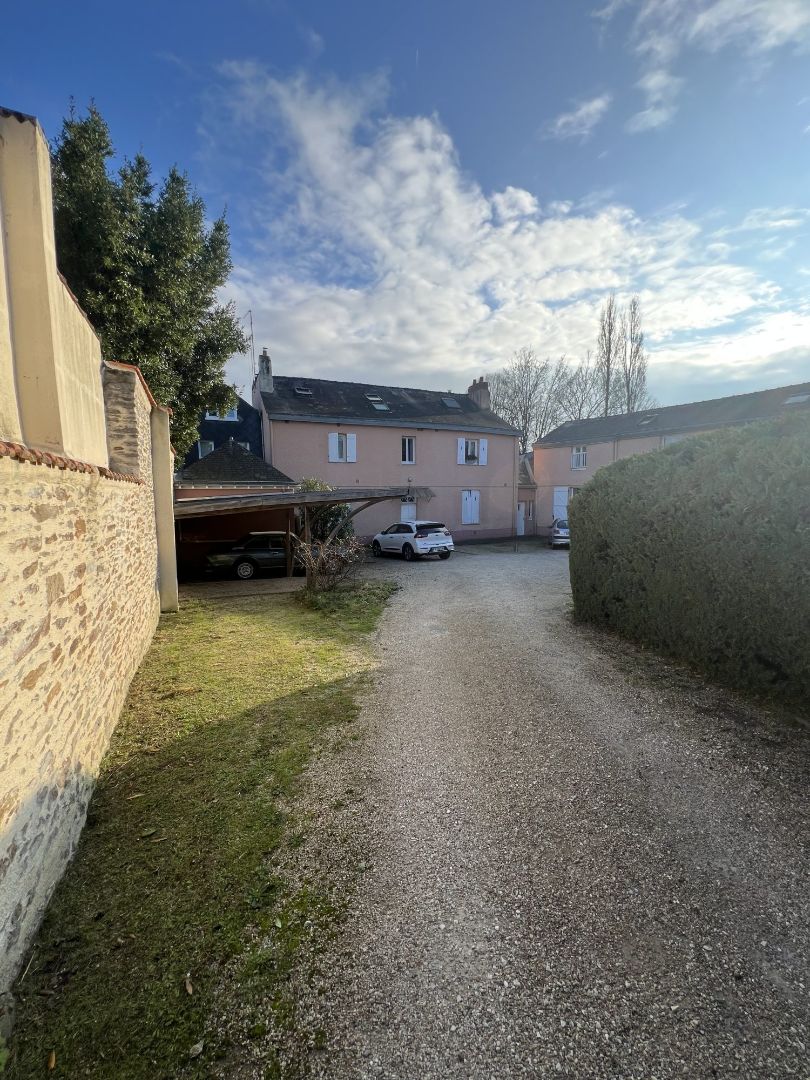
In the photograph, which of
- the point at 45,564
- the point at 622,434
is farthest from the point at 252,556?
the point at 622,434

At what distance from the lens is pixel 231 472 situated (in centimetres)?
1797

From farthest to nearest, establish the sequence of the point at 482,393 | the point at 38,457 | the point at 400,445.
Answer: the point at 482,393
the point at 400,445
the point at 38,457

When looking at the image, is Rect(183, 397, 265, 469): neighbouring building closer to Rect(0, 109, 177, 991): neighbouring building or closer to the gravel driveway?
Rect(0, 109, 177, 991): neighbouring building

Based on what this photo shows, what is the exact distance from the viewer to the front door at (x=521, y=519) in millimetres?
27016

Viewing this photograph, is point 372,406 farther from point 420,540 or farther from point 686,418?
point 686,418

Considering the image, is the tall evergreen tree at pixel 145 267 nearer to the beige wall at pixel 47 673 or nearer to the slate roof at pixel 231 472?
the slate roof at pixel 231 472

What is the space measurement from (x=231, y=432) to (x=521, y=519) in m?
17.1

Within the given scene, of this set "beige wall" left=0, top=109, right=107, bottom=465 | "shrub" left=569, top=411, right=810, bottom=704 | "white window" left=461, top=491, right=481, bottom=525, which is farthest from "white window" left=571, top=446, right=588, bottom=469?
"beige wall" left=0, top=109, right=107, bottom=465

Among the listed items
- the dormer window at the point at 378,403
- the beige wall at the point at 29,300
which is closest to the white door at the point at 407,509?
the dormer window at the point at 378,403

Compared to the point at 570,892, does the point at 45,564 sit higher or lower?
higher

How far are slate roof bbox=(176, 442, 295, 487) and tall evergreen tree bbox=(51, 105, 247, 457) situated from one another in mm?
2453

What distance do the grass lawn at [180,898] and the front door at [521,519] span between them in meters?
22.4

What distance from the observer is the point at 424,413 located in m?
23.6

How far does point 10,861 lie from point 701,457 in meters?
7.41
